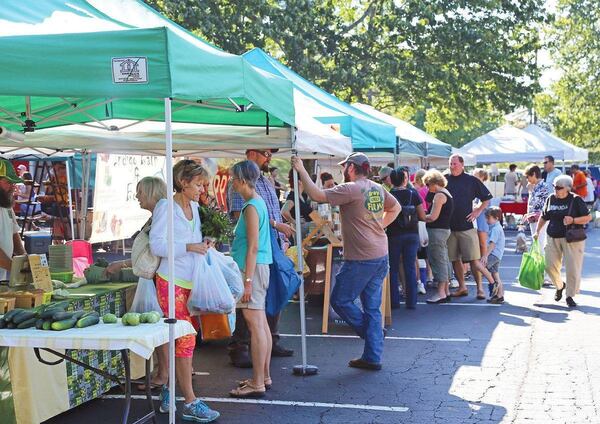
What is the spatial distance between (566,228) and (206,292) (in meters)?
6.36

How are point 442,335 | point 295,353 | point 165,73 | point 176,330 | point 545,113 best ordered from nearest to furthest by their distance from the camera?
point 165,73, point 176,330, point 295,353, point 442,335, point 545,113

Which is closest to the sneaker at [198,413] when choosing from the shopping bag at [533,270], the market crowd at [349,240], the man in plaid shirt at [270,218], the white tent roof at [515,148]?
the market crowd at [349,240]

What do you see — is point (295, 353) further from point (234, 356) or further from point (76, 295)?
point (76, 295)

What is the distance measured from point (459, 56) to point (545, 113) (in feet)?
61.0

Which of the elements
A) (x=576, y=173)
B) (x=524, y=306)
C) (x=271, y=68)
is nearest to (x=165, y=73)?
(x=271, y=68)

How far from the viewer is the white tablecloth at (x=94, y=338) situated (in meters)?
4.51

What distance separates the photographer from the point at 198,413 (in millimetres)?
5617

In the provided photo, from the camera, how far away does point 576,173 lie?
787 inches

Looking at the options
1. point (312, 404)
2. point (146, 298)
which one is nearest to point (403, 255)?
point (312, 404)

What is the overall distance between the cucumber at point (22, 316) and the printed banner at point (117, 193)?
8.35 metres

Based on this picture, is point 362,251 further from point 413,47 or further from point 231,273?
point 413,47

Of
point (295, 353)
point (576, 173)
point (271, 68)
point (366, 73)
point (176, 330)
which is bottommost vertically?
point (295, 353)

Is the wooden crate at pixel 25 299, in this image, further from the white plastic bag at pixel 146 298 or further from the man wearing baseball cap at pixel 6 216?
the man wearing baseball cap at pixel 6 216

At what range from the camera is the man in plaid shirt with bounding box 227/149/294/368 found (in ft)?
23.8
